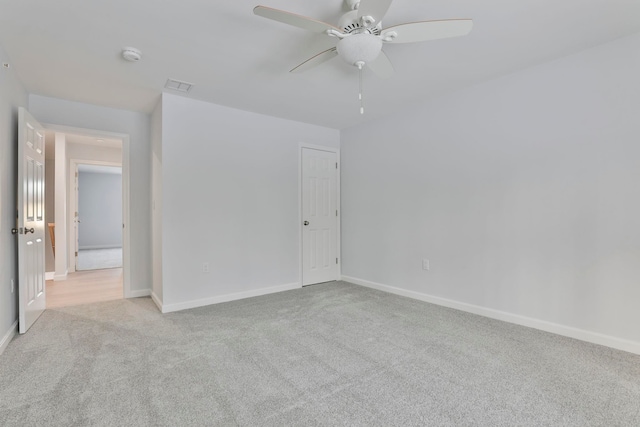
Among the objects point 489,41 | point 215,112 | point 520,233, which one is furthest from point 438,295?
point 215,112

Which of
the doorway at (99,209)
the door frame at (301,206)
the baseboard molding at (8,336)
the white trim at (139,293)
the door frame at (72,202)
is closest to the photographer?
the baseboard molding at (8,336)

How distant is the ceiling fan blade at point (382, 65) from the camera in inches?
88.2

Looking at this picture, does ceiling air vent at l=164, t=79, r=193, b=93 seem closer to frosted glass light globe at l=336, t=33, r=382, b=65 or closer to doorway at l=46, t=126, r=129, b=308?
doorway at l=46, t=126, r=129, b=308

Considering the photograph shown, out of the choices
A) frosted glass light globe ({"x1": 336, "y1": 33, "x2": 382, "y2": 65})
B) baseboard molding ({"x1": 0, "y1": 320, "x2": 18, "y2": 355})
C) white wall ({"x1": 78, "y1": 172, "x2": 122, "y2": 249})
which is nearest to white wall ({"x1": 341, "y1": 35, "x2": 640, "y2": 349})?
frosted glass light globe ({"x1": 336, "y1": 33, "x2": 382, "y2": 65})

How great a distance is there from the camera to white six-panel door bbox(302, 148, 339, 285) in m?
4.57

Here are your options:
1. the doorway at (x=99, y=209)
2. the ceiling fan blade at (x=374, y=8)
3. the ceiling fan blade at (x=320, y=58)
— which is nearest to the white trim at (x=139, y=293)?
the ceiling fan blade at (x=320, y=58)

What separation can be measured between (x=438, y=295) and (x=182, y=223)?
10.1 feet

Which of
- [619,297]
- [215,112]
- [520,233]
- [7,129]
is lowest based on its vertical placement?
[619,297]

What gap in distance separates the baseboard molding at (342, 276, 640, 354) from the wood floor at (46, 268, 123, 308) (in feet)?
12.6

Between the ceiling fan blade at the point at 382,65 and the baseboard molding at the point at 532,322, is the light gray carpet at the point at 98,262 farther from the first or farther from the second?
the ceiling fan blade at the point at 382,65

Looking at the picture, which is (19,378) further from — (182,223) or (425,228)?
(425,228)

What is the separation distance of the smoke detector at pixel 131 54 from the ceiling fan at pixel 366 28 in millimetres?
1438

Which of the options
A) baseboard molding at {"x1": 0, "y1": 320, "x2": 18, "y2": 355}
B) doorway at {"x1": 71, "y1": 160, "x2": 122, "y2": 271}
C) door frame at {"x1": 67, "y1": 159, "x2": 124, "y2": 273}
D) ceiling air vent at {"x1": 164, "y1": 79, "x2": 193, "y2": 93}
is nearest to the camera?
baseboard molding at {"x1": 0, "y1": 320, "x2": 18, "y2": 355}

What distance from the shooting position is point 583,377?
2.00m
